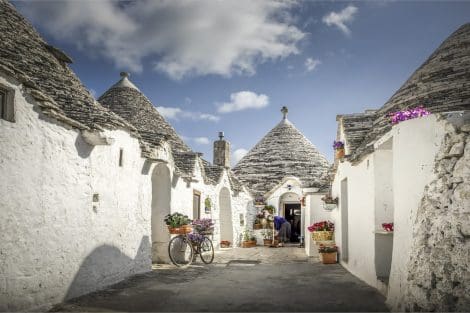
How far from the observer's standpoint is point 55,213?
18.1ft

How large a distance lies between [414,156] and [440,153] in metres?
0.62

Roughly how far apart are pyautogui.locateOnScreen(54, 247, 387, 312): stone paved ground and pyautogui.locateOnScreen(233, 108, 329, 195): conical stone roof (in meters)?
13.1

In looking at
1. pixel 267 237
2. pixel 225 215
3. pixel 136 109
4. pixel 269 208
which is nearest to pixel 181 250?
pixel 136 109

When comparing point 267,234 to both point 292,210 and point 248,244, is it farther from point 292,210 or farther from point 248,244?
point 292,210

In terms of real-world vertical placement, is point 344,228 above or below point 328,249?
above

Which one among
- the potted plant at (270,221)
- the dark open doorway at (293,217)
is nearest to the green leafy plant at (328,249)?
the potted plant at (270,221)

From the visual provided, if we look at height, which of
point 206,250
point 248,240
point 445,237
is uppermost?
point 445,237

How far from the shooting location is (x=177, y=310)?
17.0 feet

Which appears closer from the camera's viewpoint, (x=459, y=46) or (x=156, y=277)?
(x=156, y=277)

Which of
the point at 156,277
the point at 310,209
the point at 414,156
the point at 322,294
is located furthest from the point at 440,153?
the point at 310,209

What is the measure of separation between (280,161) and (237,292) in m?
17.4

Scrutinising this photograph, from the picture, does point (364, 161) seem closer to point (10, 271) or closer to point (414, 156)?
point (414, 156)

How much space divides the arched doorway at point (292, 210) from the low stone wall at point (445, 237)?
1664 centimetres

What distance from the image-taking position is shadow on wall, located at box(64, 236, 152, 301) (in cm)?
611
